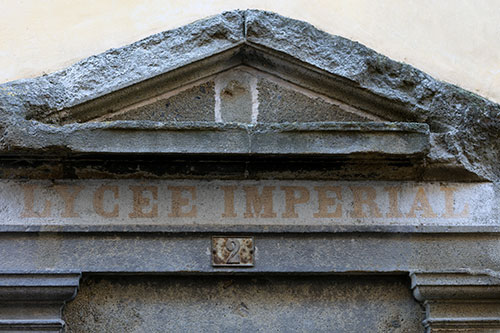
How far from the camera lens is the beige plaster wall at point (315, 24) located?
3.45 m

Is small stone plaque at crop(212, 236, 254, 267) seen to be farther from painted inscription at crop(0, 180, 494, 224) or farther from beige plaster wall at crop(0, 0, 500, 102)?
beige plaster wall at crop(0, 0, 500, 102)

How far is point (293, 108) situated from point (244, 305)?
0.92 m

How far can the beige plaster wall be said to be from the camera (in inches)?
136

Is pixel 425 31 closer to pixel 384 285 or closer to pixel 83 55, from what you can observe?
pixel 384 285

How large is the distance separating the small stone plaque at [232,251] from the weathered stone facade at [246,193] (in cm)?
1

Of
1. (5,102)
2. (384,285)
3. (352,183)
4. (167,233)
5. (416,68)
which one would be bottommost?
(384,285)

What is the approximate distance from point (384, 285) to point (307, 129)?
79 centimetres

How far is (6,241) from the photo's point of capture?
10.4 ft

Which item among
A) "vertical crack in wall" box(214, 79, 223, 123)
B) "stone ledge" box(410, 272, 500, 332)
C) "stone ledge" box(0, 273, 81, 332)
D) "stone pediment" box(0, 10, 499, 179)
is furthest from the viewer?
"vertical crack in wall" box(214, 79, 223, 123)

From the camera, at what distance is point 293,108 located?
3.43m

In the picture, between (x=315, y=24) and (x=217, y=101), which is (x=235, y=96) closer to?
(x=217, y=101)

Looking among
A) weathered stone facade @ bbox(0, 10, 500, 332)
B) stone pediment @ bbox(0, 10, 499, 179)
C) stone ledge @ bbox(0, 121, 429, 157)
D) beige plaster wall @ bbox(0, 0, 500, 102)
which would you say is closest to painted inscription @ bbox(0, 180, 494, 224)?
weathered stone facade @ bbox(0, 10, 500, 332)

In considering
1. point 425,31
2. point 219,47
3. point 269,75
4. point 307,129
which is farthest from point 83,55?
point 425,31

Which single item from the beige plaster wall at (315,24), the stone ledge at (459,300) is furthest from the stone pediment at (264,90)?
the stone ledge at (459,300)
